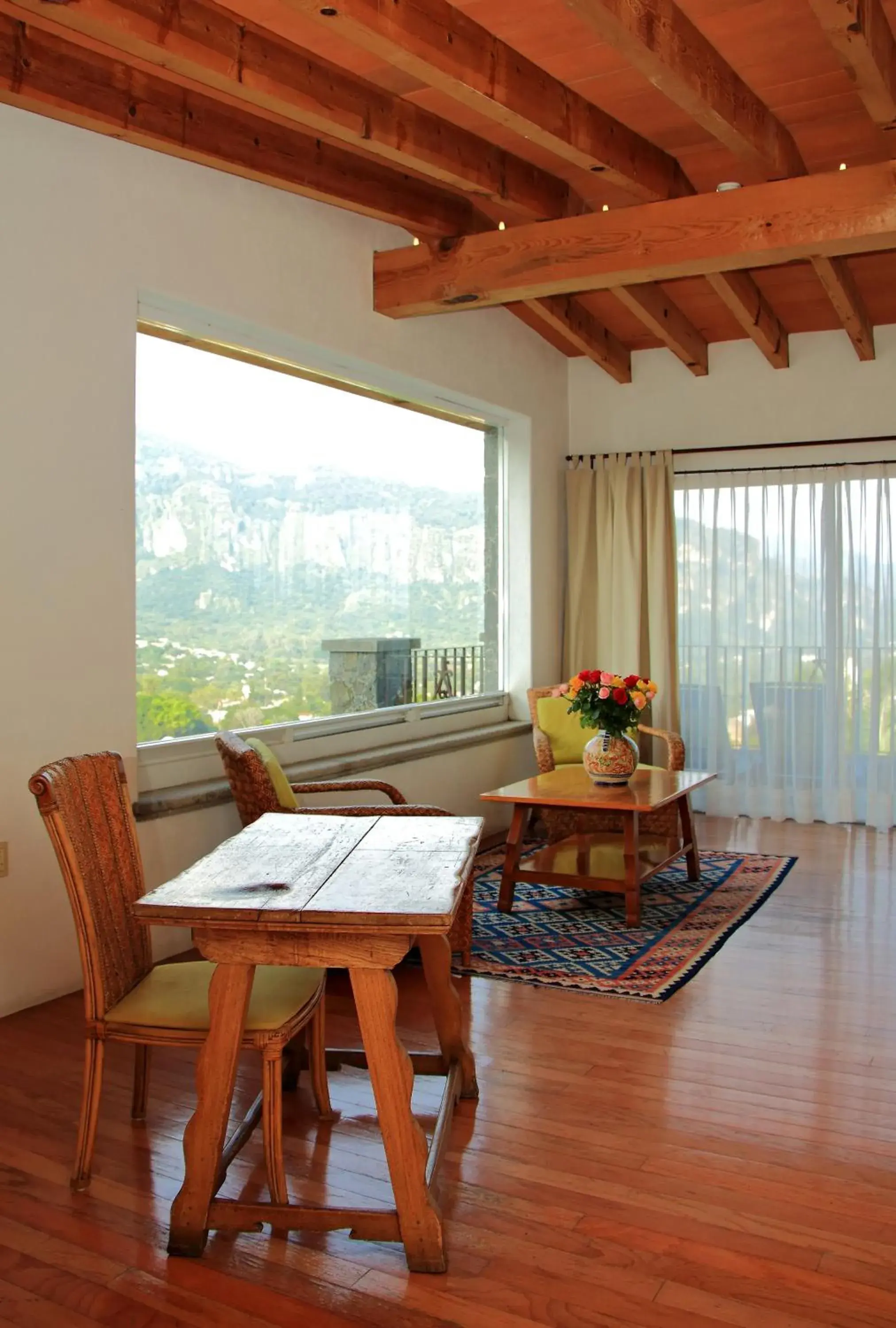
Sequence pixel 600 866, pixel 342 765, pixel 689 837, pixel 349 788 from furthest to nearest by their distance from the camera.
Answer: pixel 689 837
pixel 342 765
pixel 600 866
pixel 349 788

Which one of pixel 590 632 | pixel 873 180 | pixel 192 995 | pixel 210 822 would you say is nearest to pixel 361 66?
pixel 873 180

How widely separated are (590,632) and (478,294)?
2637 millimetres

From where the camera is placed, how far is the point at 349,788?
4.35 metres

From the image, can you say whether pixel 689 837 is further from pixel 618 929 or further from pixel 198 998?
pixel 198 998

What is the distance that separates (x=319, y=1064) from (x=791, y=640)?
15.4 ft

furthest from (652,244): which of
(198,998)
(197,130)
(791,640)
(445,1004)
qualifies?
(198,998)

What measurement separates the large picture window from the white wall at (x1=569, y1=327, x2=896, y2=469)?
40.2 inches

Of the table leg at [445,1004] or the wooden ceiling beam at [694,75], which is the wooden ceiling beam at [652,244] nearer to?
the wooden ceiling beam at [694,75]

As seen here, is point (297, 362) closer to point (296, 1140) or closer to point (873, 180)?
point (873, 180)

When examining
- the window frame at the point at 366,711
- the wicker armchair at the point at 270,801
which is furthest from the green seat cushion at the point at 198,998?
the window frame at the point at 366,711

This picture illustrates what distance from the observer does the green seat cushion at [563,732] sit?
6137mm

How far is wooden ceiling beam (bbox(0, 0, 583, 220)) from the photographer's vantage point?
315 centimetres

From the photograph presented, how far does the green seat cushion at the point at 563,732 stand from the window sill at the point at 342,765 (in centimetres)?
34

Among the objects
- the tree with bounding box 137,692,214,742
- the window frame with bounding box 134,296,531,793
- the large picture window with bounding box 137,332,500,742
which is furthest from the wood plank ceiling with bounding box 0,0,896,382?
the tree with bounding box 137,692,214,742
